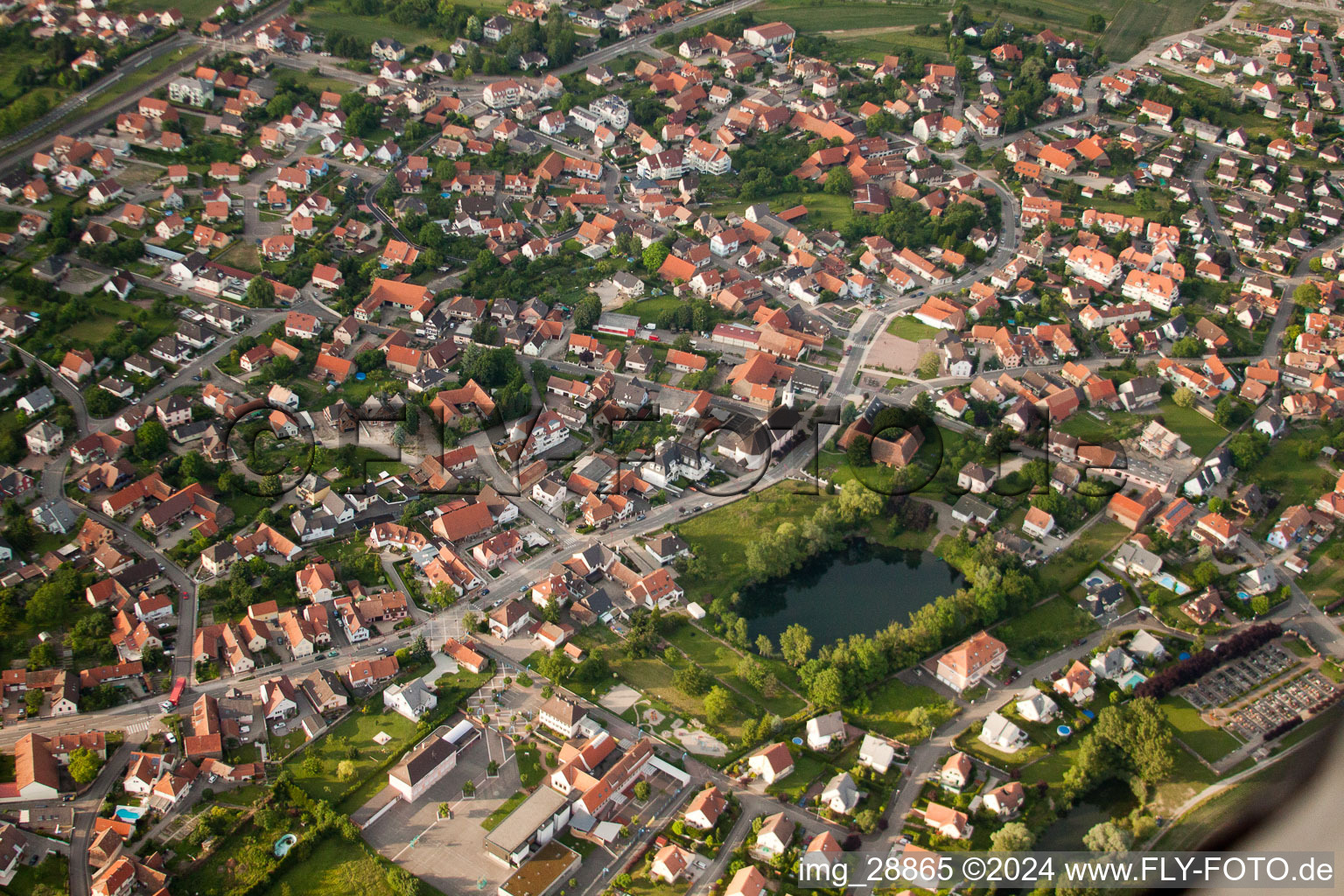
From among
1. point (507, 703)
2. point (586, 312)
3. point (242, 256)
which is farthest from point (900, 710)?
point (242, 256)

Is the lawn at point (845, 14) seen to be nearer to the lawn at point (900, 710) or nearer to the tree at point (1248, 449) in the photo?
the tree at point (1248, 449)

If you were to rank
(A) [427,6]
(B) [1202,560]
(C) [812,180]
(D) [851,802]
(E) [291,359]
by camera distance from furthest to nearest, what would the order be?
(A) [427,6] < (C) [812,180] < (E) [291,359] < (B) [1202,560] < (D) [851,802]

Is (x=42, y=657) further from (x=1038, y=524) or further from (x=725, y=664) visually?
(x=1038, y=524)

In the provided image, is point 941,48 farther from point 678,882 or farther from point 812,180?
point 678,882

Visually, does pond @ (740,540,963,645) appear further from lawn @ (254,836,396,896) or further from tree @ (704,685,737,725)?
lawn @ (254,836,396,896)

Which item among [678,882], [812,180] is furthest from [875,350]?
[678,882]

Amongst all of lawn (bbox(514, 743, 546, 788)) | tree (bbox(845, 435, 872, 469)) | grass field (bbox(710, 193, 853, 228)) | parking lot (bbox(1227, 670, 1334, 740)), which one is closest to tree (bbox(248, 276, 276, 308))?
grass field (bbox(710, 193, 853, 228))
